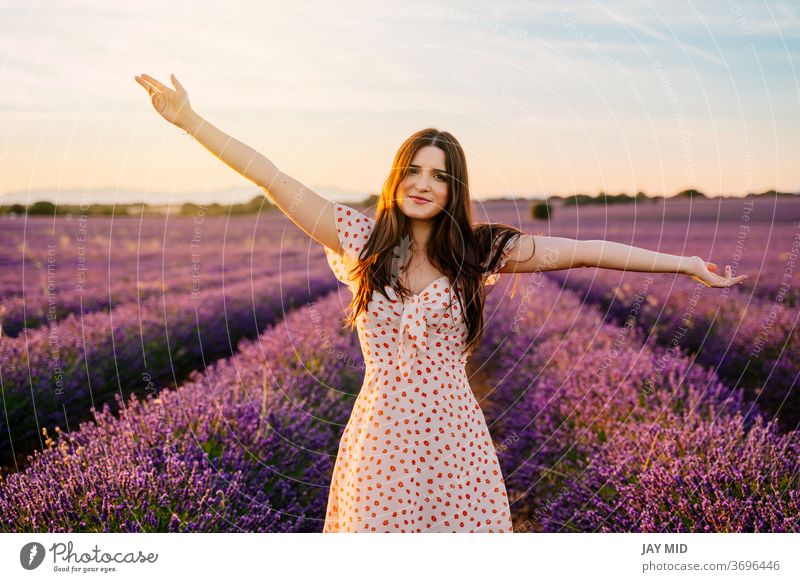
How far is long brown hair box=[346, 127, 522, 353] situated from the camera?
261 cm

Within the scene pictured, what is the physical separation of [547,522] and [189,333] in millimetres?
4070

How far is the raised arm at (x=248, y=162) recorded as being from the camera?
2557mm

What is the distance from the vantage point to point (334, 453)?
13.6 feet

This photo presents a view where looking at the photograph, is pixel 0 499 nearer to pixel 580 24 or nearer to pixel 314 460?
pixel 314 460

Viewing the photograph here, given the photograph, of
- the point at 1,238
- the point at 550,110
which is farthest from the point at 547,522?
the point at 1,238

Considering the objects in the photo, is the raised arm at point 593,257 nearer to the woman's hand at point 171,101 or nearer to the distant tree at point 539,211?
the woman's hand at point 171,101

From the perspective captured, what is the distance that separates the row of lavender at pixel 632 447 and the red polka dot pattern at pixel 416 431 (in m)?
1.05

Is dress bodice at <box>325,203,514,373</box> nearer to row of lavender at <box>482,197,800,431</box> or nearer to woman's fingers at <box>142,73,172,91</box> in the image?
woman's fingers at <box>142,73,172,91</box>

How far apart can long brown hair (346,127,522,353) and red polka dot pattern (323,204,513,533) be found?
0.14ft

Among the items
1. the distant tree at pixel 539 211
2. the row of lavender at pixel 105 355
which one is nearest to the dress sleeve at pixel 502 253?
the row of lavender at pixel 105 355

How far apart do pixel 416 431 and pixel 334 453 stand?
5.33 feet

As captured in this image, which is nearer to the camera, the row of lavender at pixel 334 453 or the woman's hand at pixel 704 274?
the woman's hand at pixel 704 274
